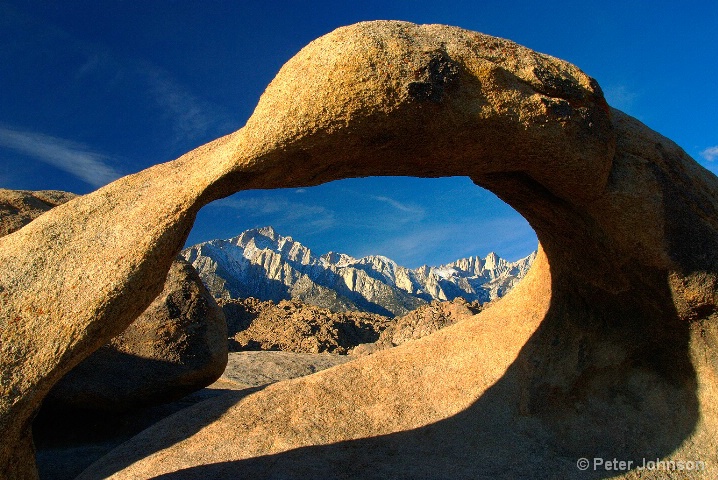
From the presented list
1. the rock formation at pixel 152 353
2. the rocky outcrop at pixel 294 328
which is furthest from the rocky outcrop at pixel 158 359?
the rocky outcrop at pixel 294 328

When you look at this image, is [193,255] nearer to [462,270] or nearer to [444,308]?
[444,308]

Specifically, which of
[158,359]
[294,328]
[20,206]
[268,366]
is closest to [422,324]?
[268,366]

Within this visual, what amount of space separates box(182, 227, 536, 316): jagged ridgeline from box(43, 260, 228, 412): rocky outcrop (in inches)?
1751

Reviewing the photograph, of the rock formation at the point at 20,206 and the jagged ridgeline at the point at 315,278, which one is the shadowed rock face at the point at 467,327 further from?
the jagged ridgeline at the point at 315,278

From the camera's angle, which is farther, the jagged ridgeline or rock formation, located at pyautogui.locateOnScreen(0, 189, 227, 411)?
the jagged ridgeline

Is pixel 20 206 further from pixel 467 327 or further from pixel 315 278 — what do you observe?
pixel 315 278

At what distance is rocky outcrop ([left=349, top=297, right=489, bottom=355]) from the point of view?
41.8 feet

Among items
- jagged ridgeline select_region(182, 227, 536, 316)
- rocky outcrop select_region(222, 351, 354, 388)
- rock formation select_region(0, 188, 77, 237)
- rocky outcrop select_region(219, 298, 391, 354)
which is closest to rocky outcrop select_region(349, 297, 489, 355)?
rocky outcrop select_region(222, 351, 354, 388)

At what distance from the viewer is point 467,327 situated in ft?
25.0

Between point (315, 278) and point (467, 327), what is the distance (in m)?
107

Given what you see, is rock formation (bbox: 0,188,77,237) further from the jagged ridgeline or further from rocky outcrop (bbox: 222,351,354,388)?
the jagged ridgeline

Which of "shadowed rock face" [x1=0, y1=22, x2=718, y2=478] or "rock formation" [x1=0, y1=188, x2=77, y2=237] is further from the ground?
"rock formation" [x1=0, y1=188, x2=77, y2=237]

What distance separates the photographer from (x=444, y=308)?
14.3 metres

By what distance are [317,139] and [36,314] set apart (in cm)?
221
